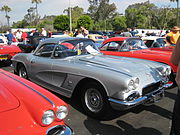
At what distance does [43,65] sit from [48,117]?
8.20ft

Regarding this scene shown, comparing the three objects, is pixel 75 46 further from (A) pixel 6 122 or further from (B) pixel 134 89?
(A) pixel 6 122

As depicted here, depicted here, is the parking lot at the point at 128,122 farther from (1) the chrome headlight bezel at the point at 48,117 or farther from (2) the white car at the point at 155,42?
(2) the white car at the point at 155,42

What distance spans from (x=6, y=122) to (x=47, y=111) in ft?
1.38

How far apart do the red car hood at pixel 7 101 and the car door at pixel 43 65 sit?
197 centimetres

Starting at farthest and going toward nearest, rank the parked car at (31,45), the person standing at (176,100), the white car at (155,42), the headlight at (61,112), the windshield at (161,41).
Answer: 1. the parked car at (31,45)
2. the windshield at (161,41)
3. the white car at (155,42)
4. the headlight at (61,112)
5. the person standing at (176,100)

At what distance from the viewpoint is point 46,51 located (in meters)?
4.63

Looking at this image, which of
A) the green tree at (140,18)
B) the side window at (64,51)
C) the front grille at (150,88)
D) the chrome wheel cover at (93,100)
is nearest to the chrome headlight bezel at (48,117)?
the chrome wheel cover at (93,100)

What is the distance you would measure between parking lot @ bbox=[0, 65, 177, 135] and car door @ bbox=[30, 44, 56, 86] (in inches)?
36.0

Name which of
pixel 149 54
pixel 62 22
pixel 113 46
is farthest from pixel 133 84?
pixel 62 22

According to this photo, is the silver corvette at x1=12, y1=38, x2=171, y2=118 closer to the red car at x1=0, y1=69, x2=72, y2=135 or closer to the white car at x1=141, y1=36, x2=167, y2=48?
the red car at x1=0, y1=69, x2=72, y2=135

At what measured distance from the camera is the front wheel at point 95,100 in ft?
10.5

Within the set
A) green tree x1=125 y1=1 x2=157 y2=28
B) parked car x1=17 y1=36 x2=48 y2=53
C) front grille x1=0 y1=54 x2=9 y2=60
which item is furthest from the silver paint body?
green tree x1=125 y1=1 x2=157 y2=28

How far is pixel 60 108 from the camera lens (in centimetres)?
206

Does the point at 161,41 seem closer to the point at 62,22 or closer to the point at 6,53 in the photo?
the point at 6,53
